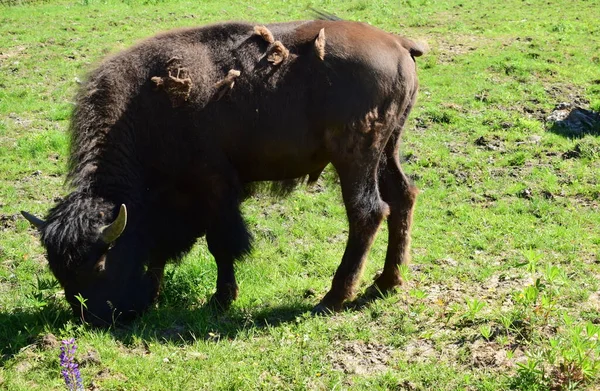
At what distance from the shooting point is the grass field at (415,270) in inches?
183

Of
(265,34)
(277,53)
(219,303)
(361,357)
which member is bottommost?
(219,303)

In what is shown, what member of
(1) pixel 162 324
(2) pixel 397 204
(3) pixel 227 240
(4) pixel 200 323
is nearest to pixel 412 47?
(2) pixel 397 204

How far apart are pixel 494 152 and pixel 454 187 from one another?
1224 mm

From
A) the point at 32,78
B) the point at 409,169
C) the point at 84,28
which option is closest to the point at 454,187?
the point at 409,169

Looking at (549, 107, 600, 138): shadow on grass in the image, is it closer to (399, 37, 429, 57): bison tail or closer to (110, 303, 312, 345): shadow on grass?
(399, 37, 429, 57): bison tail

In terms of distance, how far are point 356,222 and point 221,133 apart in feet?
4.36

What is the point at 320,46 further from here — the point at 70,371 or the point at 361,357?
the point at 70,371

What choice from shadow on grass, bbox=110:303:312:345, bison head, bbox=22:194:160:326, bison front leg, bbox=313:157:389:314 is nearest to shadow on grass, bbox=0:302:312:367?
shadow on grass, bbox=110:303:312:345

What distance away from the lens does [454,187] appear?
8.53 metres

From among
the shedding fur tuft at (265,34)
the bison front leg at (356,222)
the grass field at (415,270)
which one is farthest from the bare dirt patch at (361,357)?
the shedding fur tuft at (265,34)

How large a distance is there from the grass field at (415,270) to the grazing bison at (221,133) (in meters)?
0.41

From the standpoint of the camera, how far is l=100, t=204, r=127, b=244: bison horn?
16.8 feet

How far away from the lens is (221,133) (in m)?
5.73

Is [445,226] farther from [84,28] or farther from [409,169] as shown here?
[84,28]
